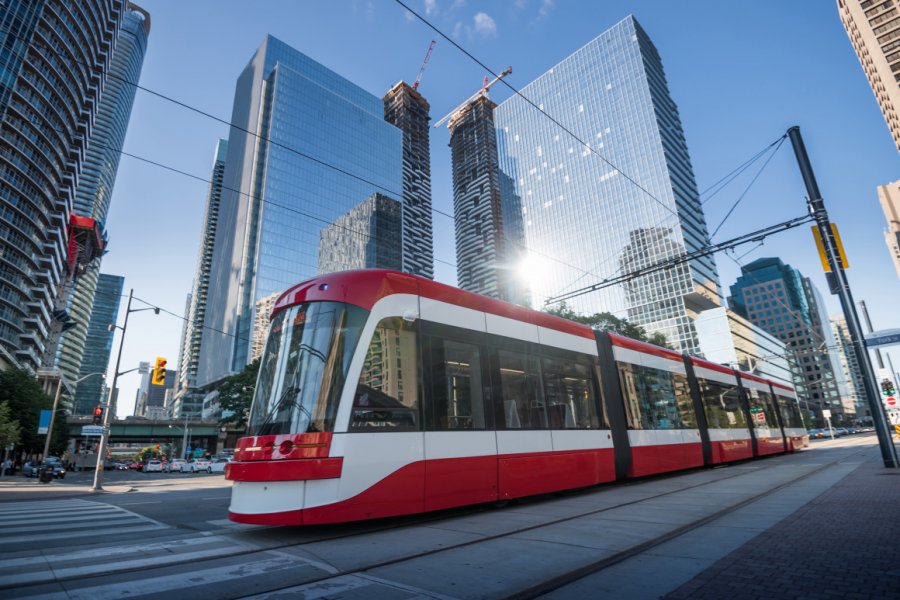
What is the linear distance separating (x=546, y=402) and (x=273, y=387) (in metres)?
5.54

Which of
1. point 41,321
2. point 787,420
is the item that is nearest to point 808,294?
point 787,420

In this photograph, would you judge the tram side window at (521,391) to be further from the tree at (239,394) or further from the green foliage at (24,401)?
the green foliage at (24,401)

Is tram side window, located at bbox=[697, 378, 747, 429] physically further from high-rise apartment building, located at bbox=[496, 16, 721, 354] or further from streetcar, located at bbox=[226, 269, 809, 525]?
high-rise apartment building, located at bbox=[496, 16, 721, 354]

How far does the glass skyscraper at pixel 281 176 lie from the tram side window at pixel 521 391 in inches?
2958

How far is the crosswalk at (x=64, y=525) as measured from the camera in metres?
6.71

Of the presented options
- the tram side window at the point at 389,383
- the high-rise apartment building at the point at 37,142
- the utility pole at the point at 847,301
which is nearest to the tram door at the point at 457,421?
the tram side window at the point at 389,383

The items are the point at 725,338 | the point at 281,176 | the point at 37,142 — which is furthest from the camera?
the point at 281,176

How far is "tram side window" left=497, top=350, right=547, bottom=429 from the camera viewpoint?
341 inches

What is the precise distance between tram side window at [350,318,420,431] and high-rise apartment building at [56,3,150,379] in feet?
548

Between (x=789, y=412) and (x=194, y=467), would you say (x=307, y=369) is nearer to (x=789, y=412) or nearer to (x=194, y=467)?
(x=789, y=412)

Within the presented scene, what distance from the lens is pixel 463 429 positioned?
7668mm

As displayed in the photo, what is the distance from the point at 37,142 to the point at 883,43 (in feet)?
435

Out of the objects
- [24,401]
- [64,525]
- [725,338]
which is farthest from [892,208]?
[24,401]

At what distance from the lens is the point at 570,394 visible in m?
10.3
